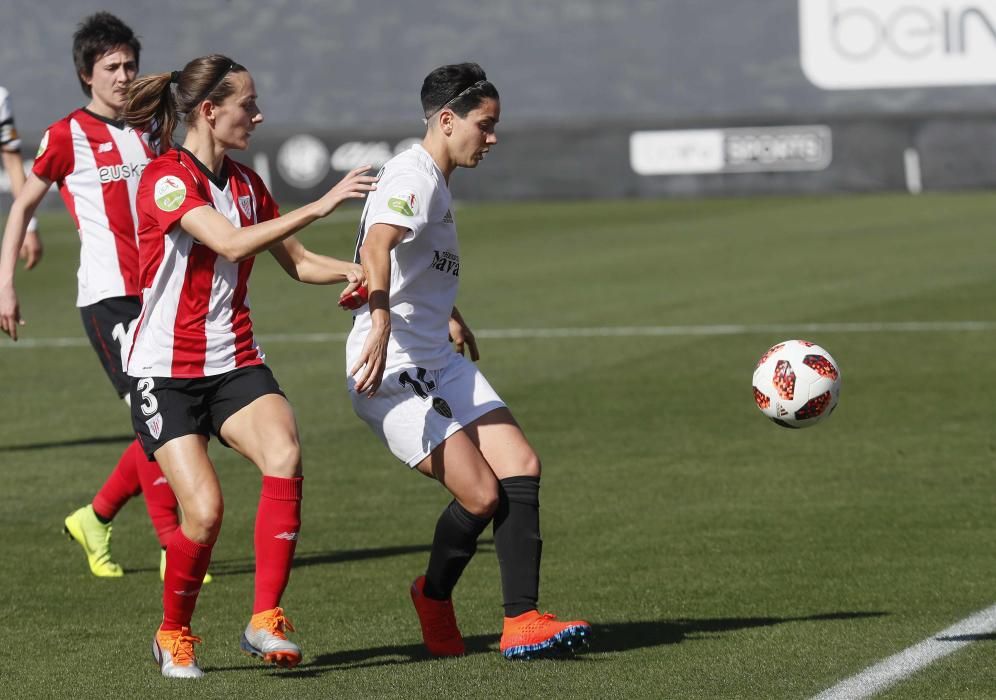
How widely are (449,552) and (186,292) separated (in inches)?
50.5

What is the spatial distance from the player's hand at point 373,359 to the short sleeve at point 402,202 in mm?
363

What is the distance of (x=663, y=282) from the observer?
1831 centimetres

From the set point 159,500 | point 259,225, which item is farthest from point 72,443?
point 259,225

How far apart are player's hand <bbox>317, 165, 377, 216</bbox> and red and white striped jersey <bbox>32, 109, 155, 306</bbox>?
101 inches

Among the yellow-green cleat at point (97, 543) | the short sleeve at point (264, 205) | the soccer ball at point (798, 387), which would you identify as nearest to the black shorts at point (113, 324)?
the yellow-green cleat at point (97, 543)

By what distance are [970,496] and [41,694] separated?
4823mm

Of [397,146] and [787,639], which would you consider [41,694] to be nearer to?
[787,639]

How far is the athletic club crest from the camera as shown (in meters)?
5.89

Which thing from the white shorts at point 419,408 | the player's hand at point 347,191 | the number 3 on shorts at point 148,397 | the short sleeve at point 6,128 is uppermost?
the short sleeve at point 6,128

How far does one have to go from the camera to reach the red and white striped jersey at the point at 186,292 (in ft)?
18.9

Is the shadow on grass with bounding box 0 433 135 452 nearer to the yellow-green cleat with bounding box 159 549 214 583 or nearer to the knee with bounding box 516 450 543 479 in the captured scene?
the yellow-green cleat with bounding box 159 549 214 583

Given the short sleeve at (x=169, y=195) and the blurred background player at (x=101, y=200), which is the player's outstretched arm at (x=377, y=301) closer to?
the short sleeve at (x=169, y=195)

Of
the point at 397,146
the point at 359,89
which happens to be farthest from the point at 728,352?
the point at 359,89

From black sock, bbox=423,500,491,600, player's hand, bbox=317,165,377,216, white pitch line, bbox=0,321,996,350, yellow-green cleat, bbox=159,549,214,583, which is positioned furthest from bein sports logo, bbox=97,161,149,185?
white pitch line, bbox=0,321,996,350
